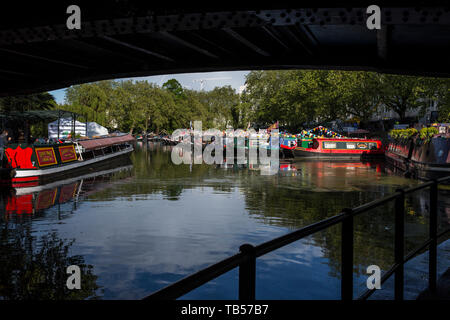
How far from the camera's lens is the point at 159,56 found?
24.2ft

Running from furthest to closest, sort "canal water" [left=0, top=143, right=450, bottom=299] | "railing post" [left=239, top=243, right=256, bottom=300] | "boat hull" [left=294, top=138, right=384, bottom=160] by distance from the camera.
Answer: "boat hull" [left=294, top=138, right=384, bottom=160]
"canal water" [left=0, top=143, right=450, bottom=299]
"railing post" [left=239, top=243, right=256, bottom=300]

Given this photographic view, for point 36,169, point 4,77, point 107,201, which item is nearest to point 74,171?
point 36,169

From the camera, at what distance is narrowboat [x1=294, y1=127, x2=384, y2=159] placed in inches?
1540

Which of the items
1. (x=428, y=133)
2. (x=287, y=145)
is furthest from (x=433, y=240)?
(x=287, y=145)

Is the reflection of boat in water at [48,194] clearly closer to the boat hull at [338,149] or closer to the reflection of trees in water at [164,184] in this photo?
the reflection of trees in water at [164,184]

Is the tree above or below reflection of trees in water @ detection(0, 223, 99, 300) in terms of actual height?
above

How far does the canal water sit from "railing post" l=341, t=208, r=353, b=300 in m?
2.51

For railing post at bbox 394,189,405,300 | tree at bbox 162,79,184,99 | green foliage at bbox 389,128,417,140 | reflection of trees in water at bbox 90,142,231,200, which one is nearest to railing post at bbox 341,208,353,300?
railing post at bbox 394,189,405,300

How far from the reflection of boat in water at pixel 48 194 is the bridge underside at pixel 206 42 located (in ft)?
19.5

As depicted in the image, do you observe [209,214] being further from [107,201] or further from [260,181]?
[260,181]

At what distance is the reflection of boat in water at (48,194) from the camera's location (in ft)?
A: 46.7

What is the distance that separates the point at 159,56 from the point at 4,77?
3.84 meters

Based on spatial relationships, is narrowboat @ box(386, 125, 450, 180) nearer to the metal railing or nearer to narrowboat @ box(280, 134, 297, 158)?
narrowboat @ box(280, 134, 297, 158)

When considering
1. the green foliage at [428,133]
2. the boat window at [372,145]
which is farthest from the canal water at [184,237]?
the boat window at [372,145]
